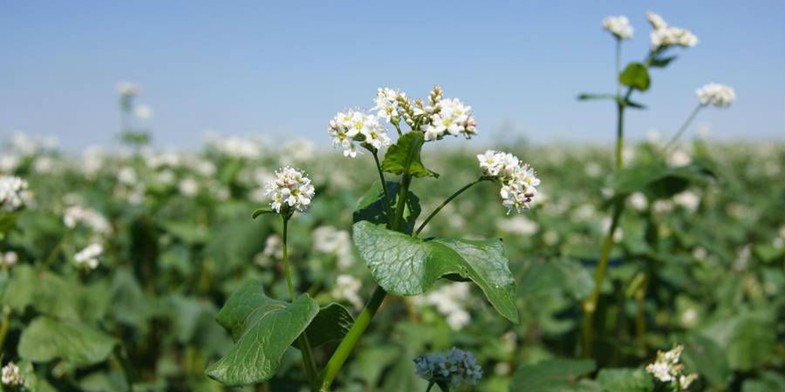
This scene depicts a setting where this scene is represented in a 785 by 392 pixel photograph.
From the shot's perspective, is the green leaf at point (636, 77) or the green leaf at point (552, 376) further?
the green leaf at point (636, 77)

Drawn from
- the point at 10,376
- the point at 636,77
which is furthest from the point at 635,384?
the point at 10,376

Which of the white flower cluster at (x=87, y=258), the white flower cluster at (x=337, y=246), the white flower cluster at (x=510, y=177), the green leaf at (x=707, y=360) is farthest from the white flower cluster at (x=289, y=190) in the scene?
the white flower cluster at (x=337, y=246)

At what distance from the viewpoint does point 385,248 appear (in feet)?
5.19

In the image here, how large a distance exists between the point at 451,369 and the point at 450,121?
740mm

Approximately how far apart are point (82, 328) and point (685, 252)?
3424 mm

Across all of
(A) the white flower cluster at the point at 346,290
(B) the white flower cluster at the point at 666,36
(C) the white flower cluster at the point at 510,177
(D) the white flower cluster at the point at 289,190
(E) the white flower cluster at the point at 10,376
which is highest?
(B) the white flower cluster at the point at 666,36

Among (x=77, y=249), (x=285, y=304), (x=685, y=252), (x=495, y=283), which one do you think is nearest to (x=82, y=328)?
(x=285, y=304)

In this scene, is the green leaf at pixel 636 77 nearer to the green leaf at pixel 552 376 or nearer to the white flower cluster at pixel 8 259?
the green leaf at pixel 552 376

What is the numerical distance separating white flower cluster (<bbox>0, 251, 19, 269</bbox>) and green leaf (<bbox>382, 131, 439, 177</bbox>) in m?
2.07

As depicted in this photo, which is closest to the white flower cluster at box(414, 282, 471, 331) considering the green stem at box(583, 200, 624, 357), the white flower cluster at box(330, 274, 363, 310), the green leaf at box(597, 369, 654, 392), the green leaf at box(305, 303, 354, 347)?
the white flower cluster at box(330, 274, 363, 310)

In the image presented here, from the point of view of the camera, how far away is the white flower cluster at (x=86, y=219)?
348 cm

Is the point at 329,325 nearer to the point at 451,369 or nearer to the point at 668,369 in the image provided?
the point at 451,369

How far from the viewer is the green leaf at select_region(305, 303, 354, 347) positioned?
5.75 feet

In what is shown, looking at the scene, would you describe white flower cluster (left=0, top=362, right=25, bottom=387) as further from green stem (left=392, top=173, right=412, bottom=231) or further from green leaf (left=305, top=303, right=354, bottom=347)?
green stem (left=392, top=173, right=412, bottom=231)
